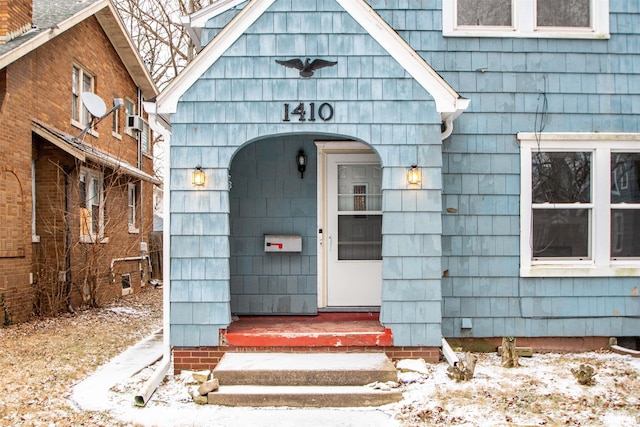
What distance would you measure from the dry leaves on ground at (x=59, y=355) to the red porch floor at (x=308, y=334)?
1.61 metres

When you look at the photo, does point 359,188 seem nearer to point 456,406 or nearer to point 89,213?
point 456,406

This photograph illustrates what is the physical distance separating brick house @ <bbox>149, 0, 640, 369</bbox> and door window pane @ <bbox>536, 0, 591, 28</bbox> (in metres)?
0.02

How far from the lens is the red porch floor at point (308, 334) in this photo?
19.8 ft

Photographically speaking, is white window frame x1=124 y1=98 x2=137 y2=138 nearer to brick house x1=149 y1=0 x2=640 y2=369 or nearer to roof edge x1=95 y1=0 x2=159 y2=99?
roof edge x1=95 y1=0 x2=159 y2=99

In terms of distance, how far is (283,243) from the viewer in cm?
718

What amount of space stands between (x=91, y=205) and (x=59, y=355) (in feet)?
18.2

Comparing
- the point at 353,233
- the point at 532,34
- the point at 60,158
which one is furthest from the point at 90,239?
the point at 532,34

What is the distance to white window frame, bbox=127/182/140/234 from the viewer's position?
14.8 metres

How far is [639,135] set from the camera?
22.8ft

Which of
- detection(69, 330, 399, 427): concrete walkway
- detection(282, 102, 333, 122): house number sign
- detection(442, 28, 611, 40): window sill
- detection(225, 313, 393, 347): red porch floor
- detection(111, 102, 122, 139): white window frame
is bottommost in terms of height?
detection(69, 330, 399, 427): concrete walkway

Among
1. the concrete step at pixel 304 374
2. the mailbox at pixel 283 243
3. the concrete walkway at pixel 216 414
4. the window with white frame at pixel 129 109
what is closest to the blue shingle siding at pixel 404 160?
the mailbox at pixel 283 243

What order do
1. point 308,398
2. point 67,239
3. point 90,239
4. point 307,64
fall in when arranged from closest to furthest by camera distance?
point 308,398 → point 307,64 → point 67,239 → point 90,239

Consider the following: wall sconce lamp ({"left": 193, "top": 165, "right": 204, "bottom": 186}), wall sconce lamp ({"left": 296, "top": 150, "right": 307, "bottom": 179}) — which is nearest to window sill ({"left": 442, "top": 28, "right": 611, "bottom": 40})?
wall sconce lamp ({"left": 296, "top": 150, "right": 307, "bottom": 179})

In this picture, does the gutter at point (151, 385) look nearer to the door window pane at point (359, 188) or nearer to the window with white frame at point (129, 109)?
the door window pane at point (359, 188)
